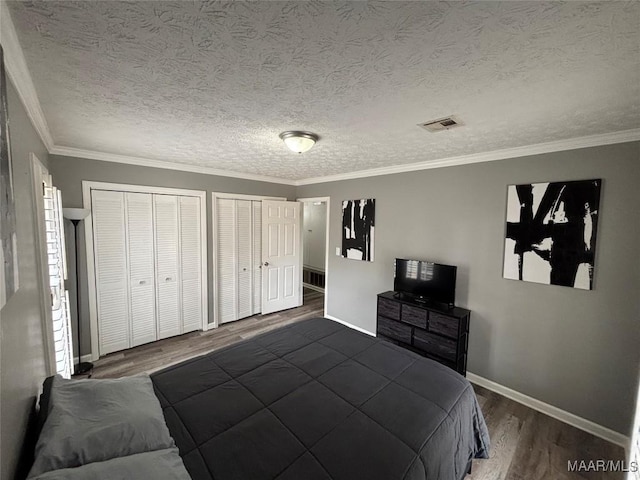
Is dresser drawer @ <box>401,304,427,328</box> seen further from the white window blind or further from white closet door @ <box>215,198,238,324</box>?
the white window blind

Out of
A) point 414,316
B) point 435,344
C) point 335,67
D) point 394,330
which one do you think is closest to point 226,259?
point 394,330

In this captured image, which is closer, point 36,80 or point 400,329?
point 36,80

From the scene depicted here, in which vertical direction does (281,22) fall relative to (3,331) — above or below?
above

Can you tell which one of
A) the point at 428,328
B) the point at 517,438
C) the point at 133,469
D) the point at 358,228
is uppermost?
the point at 358,228

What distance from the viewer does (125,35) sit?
1007 millimetres

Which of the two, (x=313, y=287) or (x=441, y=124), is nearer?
(x=441, y=124)

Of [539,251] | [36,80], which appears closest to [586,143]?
[539,251]

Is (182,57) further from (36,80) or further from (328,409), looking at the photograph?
(328,409)

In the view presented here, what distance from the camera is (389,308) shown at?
3.10 meters

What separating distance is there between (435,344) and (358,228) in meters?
1.85

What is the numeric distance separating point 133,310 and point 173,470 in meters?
2.92

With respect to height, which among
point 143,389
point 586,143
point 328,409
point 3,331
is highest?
point 586,143

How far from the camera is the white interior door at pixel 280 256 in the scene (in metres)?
4.39

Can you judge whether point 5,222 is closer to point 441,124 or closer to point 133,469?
point 133,469
